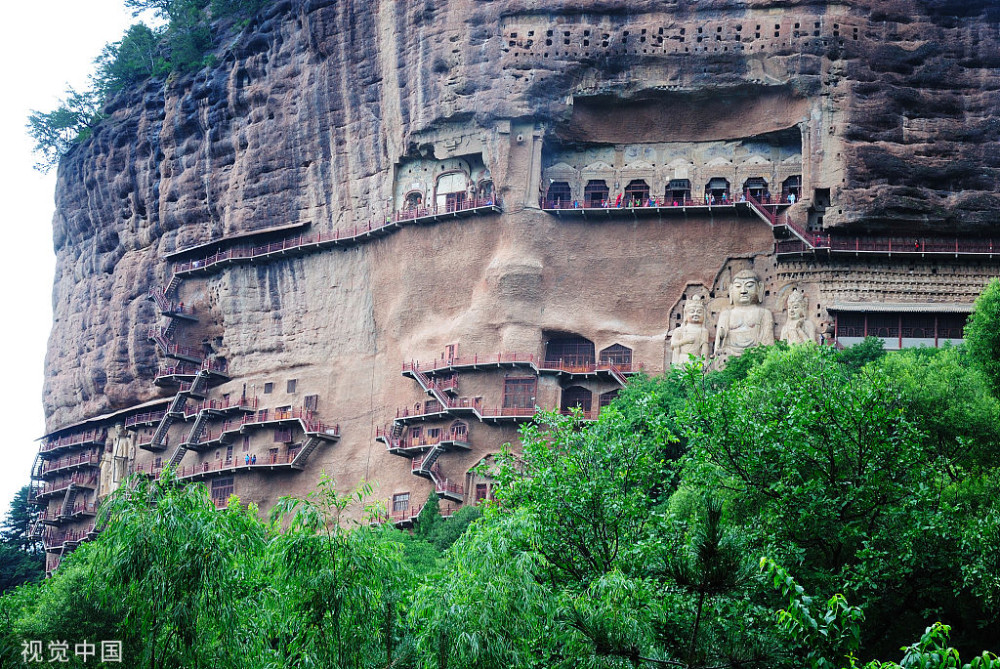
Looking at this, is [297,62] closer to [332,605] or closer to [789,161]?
[789,161]

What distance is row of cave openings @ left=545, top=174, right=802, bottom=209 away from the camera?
4706 cm

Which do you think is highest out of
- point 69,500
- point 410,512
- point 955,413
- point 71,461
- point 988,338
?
point 988,338

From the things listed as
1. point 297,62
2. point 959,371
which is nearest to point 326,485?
point 959,371

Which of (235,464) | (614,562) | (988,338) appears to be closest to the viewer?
(614,562)

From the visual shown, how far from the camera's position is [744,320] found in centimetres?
4484

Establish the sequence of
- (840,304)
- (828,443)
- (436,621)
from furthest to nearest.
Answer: (840,304), (828,443), (436,621)

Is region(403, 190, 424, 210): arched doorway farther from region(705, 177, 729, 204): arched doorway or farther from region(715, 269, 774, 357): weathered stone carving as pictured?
region(715, 269, 774, 357): weathered stone carving

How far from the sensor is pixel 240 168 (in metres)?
54.7

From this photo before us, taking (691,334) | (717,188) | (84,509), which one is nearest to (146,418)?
(84,509)

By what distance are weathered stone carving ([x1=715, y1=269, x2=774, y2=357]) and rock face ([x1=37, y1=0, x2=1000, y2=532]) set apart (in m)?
0.67

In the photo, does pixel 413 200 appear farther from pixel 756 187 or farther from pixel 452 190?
pixel 756 187

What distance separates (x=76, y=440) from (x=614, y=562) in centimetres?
4549

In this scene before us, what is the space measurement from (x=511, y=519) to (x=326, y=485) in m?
3.22

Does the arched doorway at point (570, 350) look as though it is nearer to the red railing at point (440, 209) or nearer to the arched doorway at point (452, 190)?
the red railing at point (440, 209)
